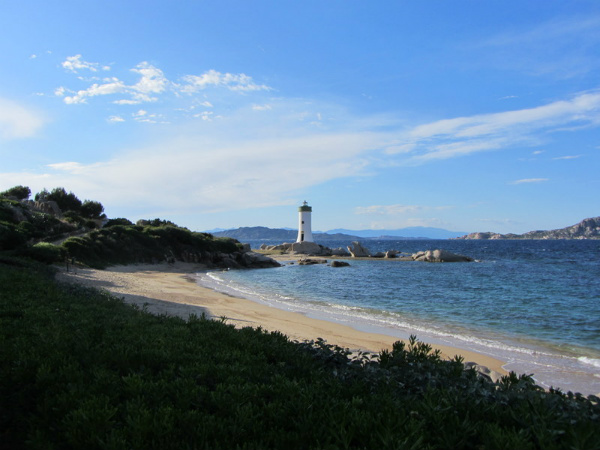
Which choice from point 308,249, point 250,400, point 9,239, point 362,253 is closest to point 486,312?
point 250,400

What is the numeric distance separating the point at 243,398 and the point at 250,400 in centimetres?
8

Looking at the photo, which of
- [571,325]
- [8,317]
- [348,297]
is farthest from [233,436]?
[348,297]

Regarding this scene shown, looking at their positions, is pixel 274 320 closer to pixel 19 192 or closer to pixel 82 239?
pixel 82 239

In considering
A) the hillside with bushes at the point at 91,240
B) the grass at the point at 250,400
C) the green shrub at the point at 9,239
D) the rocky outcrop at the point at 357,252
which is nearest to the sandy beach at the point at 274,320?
the grass at the point at 250,400

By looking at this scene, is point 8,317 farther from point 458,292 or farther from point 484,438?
point 458,292

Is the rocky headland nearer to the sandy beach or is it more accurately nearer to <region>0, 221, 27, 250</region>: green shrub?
the sandy beach

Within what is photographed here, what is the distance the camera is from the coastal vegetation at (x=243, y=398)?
360 centimetres

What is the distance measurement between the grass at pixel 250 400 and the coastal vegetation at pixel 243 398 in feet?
0.05

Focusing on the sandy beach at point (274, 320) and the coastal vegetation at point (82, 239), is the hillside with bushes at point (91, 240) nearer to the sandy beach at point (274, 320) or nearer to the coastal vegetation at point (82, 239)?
the coastal vegetation at point (82, 239)

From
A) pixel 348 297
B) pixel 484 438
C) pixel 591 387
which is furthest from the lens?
pixel 348 297

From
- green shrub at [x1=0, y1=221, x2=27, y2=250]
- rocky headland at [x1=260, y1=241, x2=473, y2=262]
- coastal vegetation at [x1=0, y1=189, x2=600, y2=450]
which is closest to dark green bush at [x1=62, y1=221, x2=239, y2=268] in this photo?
green shrub at [x1=0, y1=221, x2=27, y2=250]

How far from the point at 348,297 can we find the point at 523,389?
1980 centimetres

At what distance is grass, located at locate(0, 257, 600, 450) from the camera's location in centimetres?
359

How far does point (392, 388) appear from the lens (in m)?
5.00
